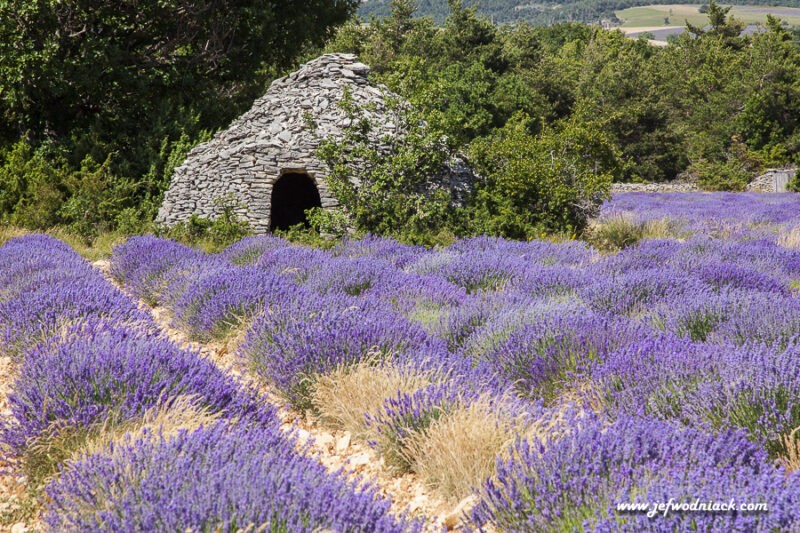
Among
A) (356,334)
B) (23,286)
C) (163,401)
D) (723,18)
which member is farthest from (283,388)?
(723,18)

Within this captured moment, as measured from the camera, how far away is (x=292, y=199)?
501 inches

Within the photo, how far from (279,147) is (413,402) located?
25.3 ft

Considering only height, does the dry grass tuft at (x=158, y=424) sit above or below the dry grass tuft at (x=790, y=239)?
above

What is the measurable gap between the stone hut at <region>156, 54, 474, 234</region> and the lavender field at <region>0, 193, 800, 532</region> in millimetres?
4461

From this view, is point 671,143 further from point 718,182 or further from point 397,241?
point 397,241

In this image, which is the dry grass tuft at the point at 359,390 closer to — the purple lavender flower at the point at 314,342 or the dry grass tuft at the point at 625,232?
the purple lavender flower at the point at 314,342

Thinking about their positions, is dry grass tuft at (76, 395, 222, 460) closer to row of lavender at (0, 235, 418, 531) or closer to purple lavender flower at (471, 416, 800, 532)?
row of lavender at (0, 235, 418, 531)

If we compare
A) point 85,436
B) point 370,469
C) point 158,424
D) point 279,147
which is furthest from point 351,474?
point 279,147

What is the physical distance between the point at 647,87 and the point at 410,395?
34910 millimetres

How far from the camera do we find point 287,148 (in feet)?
32.2

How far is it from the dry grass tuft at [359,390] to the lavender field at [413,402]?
0.04ft

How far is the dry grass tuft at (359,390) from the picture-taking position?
301 cm

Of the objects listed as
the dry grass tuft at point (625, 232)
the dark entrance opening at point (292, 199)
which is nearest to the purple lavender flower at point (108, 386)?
the dry grass tuft at point (625, 232)

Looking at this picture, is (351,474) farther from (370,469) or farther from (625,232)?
(625,232)
